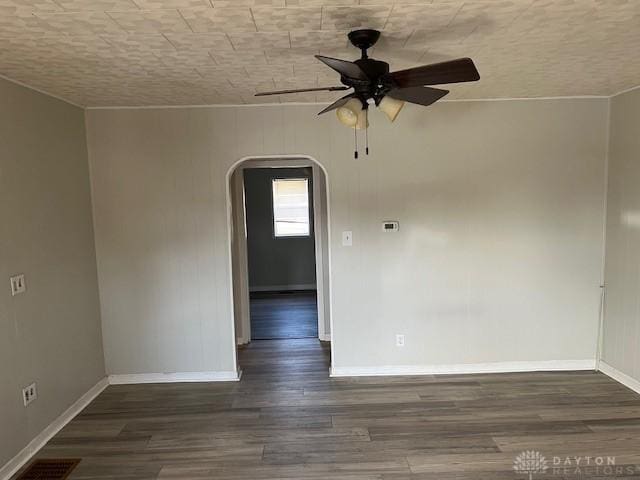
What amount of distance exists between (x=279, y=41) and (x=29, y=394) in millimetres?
2577

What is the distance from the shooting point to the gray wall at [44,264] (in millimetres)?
2557

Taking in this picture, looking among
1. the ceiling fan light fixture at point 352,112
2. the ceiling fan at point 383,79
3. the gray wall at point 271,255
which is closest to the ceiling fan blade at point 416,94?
the ceiling fan at point 383,79

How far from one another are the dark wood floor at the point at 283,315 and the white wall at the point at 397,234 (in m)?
1.41

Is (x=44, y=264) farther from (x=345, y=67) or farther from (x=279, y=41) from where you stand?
(x=345, y=67)

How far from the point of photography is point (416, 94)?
201cm

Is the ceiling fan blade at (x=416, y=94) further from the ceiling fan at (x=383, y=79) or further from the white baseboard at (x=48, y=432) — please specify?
the white baseboard at (x=48, y=432)

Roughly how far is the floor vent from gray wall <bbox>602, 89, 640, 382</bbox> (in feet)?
13.1

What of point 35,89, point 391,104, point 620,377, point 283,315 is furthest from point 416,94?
point 283,315

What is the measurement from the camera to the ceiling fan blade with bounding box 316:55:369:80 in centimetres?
170

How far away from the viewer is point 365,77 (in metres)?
1.88

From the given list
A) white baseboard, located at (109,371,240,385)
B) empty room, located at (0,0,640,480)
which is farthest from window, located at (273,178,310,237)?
white baseboard, located at (109,371,240,385)

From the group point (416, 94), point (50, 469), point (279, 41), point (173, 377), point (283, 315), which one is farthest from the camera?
point (283, 315)

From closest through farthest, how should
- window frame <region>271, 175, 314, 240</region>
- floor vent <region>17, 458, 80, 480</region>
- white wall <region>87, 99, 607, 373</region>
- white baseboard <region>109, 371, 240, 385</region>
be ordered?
floor vent <region>17, 458, 80, 480</region>, white wall <region>87, 99, 607, 373</region>, white baseboard <region>109, 371, 240, 385</region>, window frame <region>271, 175, 314, 240</region>

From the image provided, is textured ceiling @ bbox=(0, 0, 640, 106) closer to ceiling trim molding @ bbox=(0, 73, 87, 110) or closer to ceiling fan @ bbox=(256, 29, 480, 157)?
ceiling trim molding @ bbox=(0, 73, 87, 110)
